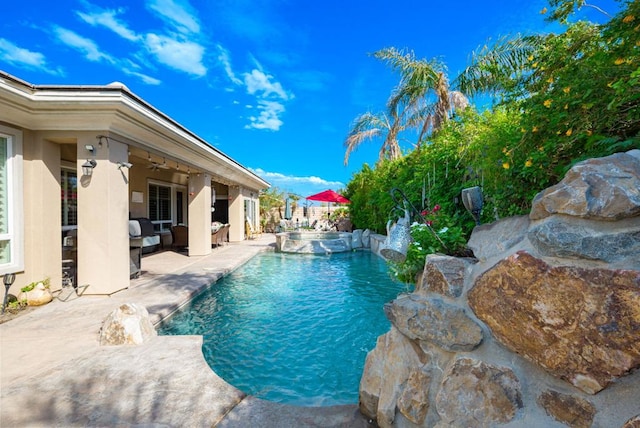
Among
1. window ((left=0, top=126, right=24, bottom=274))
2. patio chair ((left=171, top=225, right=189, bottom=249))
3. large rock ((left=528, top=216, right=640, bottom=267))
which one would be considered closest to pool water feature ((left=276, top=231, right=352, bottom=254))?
patio chair ((left=171, top=225, right=189, bottom=249))

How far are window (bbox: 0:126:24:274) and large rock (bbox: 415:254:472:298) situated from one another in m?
6.77

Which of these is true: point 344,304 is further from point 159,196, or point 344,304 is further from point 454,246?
point 159,196

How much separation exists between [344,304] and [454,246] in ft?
13.2

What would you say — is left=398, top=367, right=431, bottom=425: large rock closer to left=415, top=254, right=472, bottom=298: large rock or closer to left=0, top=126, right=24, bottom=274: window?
left=415, top=254, right=472, bottom=298: large rock

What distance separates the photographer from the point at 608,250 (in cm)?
123

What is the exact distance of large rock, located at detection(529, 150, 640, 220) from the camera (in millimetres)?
1213

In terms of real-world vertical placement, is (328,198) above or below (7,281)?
above

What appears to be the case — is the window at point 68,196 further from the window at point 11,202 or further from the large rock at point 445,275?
the large rock at point 445,275

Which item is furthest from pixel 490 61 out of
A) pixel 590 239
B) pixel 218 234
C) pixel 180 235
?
pixel 180 235

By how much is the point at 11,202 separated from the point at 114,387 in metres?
4.55

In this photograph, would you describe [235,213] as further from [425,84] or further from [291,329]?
[291,329]

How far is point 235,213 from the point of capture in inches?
604

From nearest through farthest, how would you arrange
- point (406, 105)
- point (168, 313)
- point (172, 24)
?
point (168, 313) < point (172, 24) < point (406, 105)

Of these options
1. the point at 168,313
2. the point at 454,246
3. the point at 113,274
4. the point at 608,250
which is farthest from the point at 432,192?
the point at 113,274
